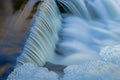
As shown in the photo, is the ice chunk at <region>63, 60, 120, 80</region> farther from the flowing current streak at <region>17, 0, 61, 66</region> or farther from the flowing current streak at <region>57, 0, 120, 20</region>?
the flowing current streak at <region>57, 0, 120, 20</region>

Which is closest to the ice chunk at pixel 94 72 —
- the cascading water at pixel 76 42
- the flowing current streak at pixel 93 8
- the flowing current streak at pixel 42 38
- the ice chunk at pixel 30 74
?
the cascading water at pixel 76 42

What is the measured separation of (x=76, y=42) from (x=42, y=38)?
708 millimetres

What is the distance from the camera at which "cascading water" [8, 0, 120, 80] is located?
208cm

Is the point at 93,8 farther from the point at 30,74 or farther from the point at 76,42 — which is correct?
the point at 30,74

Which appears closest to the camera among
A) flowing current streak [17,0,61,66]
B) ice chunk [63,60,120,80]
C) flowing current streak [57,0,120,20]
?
ice chunk [63,60,120,80]

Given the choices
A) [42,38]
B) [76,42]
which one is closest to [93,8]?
[76,42]

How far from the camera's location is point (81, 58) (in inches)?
121

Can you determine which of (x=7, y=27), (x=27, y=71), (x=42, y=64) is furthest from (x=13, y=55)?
(x=7, y=27)

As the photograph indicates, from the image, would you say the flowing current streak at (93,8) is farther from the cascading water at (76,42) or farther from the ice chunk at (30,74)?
the ice chunk at (30,74)

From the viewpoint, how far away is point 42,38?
9.84 feet

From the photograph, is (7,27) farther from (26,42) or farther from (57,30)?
(57,30)

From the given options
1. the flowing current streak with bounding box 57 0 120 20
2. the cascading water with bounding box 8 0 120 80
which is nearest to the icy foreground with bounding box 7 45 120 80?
the cascading water with bounding box 8 0 120 80

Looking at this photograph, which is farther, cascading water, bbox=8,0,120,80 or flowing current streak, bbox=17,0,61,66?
flowing current streak, bbox=17,0,61,66

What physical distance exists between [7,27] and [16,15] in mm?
288
